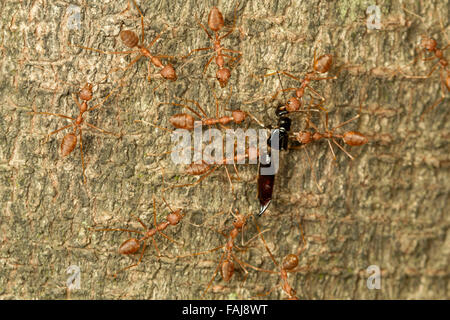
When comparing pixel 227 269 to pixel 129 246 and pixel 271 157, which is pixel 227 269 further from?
pixel 271 157

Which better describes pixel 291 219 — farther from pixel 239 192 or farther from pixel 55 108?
pixel 55 108

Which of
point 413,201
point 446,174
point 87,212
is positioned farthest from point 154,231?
point 446,174

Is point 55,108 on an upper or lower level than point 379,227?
upper

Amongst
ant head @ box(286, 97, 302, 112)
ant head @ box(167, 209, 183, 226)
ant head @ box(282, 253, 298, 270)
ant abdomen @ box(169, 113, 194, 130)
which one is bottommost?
ant head @ box(282, 253, 298, 270)

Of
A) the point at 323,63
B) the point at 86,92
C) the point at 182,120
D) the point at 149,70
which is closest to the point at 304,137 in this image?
the point at 323,63

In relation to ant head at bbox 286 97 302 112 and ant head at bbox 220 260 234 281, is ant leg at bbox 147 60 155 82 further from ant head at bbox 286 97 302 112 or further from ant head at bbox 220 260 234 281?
ant head at bbox 220 260 234 281

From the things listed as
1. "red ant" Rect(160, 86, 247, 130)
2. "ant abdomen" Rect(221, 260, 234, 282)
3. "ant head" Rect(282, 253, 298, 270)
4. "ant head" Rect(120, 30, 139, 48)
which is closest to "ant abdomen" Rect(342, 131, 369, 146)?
"red ant" Rect(160, 86, 247, 130)

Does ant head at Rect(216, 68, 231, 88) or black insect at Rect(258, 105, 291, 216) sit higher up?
ant head at Rect(216, 68, 231, 88)
